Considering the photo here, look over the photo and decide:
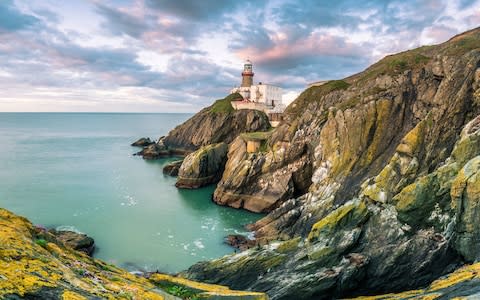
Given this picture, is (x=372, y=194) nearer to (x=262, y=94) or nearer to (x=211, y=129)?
(x=211, y=129)

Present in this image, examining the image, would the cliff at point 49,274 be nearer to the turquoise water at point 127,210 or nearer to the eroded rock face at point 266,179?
the turquoise water at point 127,210

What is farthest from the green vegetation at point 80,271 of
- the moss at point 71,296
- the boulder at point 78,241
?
the boulder at point 78,241

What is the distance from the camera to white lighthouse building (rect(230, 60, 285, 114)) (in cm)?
12555

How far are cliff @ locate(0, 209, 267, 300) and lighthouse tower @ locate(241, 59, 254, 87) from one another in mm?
140325

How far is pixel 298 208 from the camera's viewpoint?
143 feet

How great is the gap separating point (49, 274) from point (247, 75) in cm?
14731

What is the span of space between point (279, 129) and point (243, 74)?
302 ft

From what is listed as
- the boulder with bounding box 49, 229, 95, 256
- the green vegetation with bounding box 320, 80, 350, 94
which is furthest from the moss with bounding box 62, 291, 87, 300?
the green vegetation with bounding box 320, 80, 350, 94

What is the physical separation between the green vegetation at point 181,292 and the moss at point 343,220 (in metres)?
16.8

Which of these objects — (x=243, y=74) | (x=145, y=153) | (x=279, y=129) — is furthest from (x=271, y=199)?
(x=243, y=74)

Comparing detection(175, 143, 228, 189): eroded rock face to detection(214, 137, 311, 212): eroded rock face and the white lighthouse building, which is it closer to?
detection(214, 137, 311, 212): eroded rock face

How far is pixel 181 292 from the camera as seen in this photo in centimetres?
1452

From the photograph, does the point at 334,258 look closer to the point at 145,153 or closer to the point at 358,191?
the point at 358,191

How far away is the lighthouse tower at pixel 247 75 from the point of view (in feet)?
493
